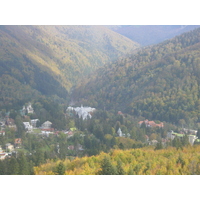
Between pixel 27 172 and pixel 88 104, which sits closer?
pixel 27 172

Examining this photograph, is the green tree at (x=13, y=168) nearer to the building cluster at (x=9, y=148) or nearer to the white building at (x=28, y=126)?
the building cluster at (x=9, y=148)

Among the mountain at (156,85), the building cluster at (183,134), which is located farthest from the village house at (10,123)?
the mountain at (156,85)

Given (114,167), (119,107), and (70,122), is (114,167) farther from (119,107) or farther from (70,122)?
(119,107)

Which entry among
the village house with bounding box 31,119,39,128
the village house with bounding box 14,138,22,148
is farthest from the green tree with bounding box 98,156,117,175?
the village house with bounding box 31,119,39,128

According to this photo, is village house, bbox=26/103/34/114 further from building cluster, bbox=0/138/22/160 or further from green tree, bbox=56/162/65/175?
green tree, bbox=56/162/65/175

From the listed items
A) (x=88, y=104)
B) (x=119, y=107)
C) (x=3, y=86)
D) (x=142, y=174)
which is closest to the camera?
(x=142, y=174)

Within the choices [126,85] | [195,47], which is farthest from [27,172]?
[195,47]

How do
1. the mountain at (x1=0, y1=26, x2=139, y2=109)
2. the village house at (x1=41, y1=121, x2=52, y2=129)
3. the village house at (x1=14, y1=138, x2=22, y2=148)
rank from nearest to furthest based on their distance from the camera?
the village house at (x1=14, y1=138, x2=22, y2=148) → the village house at (x1=41, y1=121, x2=52, y2=129) → the mountain at (x1=0, y1=26, x2=139, y2=109)
